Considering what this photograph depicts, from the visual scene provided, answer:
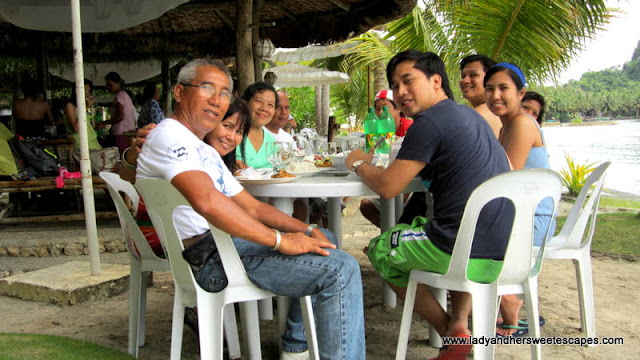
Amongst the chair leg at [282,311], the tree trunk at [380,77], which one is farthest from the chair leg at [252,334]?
the tree trunk at [380,77]

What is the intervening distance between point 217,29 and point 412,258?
695 centimetres

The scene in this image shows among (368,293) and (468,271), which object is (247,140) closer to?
(368,293)

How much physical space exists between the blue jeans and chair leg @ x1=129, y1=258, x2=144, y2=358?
71 centimetres

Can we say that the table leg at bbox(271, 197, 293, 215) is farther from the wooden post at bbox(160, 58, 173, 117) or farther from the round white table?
the wooden post at bbox(160, 58, 173, 117)

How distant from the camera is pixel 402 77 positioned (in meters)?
2.59

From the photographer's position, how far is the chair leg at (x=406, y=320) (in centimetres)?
234

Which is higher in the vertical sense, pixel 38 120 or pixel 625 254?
pixel 38 120

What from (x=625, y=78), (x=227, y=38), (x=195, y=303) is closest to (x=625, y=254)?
(x=195, y=303)

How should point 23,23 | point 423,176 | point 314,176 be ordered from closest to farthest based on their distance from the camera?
point 423,176
point 314,176
point 23,23

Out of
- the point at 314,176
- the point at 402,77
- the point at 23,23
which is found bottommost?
the point at 314,176

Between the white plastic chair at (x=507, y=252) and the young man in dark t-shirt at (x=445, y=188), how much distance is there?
0.08 metres

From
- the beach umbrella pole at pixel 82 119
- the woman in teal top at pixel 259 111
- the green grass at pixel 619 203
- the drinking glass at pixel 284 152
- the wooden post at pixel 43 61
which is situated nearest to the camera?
the drinking glass at pixel 284 152

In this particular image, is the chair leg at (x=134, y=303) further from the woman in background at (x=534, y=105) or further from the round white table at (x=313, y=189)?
the woman in background at (x=534, y=105)

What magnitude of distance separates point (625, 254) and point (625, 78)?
2852 centimetres
